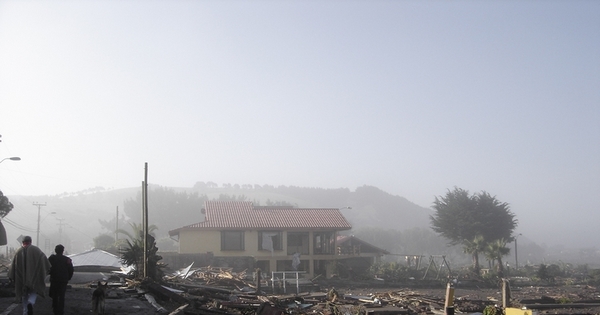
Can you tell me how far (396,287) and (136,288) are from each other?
2226 centimetres

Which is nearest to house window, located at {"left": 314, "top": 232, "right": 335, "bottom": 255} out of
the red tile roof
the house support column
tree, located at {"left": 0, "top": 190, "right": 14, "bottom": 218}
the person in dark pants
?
the red tile roof

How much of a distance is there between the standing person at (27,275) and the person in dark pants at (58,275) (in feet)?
1.07

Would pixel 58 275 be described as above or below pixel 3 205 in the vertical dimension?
below

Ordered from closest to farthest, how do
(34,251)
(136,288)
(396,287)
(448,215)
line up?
(34,251) < (136,288) < (396,287) < (448,215)

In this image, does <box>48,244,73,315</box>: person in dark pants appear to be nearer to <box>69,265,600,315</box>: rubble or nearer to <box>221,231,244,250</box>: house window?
<box>69,265,600,315</box>: rubble

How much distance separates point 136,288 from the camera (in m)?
19.4

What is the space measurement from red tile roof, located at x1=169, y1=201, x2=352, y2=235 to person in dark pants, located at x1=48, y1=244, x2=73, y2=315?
1292 inches

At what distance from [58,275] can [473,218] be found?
57049mm

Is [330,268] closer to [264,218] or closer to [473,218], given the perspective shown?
[264,218]

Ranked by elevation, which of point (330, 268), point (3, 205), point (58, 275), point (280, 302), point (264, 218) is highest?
point (3, 205)

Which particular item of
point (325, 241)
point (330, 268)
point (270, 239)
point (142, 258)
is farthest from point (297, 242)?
→ point (142, 258)

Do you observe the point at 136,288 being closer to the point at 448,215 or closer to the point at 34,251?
the point at 34,251

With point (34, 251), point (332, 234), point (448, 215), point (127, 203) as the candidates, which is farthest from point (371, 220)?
point (34, 251)

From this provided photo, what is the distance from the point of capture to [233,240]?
4625cm
